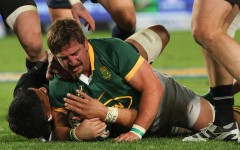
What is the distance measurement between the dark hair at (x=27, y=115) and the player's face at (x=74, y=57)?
0.29 meters

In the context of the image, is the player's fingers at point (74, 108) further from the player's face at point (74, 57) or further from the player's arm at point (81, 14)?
the player's arm at point (81, 14)

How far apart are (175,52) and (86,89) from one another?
922 cm

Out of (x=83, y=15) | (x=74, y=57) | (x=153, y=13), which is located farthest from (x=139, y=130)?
(x=153, y=13)

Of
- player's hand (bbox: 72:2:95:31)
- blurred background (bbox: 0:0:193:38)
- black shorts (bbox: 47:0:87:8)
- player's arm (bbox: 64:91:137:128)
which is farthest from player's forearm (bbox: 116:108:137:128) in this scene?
blurred background (bbox: 0:0:193:38)

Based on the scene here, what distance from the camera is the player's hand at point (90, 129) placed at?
4.99 meters

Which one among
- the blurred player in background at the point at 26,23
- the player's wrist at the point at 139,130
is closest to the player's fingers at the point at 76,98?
the player's wrist at the point at 139,130

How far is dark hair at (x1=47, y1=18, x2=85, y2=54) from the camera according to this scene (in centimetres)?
491

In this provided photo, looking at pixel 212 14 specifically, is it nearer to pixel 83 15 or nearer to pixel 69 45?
pixel 69 45

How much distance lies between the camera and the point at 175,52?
14242 mm

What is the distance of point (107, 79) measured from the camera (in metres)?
5.09

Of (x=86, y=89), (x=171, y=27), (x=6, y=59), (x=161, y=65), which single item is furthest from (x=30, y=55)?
(x=171, y=27)

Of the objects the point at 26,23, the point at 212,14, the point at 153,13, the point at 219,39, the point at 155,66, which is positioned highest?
the point at 212,14

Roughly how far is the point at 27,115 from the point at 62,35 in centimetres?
55

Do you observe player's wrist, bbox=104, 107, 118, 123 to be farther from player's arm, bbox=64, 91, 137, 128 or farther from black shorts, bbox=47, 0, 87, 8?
black shorts, bbox=47, 0, 87, 8
